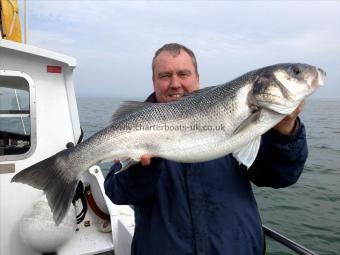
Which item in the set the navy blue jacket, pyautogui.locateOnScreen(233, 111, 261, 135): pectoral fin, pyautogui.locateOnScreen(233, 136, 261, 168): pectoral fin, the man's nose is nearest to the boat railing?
the navy blue jacket

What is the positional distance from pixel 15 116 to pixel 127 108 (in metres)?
2.81

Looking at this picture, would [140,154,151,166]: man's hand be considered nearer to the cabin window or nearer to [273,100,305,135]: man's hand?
[273,100,305,135]: man's hand

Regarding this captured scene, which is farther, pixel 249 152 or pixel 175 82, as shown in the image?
pixel 175 82

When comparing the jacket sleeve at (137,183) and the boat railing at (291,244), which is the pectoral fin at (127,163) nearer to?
the jacket sleeve at (137,183)

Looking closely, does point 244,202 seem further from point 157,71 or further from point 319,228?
point 319,228

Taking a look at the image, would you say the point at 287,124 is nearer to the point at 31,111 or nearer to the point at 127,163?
the point at 127,163

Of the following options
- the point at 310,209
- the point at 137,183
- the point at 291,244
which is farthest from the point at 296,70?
the point at 310,209

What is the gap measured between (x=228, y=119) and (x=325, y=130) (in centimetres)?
2629

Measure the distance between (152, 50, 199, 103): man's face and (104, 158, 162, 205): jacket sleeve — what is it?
2.38 feet

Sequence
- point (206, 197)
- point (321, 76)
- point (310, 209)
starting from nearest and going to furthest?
point (321, 76) → point (206, 197) → point (310, 209)

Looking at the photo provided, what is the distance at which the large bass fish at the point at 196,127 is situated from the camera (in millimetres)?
2617

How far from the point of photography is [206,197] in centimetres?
274

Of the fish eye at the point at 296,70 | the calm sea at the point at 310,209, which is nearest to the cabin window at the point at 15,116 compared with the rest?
the calm sea at the point at 310,209

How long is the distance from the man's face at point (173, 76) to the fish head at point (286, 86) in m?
0.79
